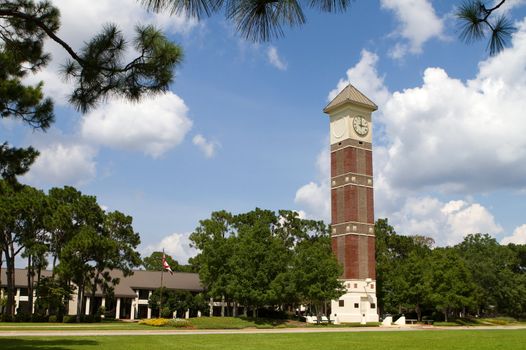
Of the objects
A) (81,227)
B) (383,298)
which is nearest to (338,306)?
(383,298)

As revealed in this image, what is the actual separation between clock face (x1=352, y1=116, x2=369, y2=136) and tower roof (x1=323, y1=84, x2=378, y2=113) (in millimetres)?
1746

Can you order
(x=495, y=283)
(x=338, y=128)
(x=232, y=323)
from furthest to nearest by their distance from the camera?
(x=495, y=283)
(x=338, y=128)
(x=232, y=323)

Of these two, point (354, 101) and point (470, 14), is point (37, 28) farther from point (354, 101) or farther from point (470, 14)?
point (354, 101)

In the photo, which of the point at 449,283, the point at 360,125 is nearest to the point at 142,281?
the point at 360,125

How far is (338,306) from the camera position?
61156 mm

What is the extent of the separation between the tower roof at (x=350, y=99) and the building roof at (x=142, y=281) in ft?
92.4

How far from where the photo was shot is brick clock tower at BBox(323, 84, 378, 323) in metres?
60.9

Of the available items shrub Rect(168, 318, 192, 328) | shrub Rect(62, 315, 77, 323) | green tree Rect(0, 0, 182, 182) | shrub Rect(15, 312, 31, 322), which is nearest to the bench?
shrub Rect(168, 318, 192, 328)

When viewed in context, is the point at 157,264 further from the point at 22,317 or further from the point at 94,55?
the point at 94,55

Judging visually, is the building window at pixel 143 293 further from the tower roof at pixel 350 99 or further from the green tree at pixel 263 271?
the tower roof at pixel 350 99

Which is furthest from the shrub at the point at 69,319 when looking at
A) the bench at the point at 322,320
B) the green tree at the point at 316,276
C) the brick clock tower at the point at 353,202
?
the brick clock tower at the point at 353,202

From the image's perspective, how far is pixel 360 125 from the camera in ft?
219

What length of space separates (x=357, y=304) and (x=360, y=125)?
21282 mm

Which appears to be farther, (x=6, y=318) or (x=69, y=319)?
(x=69, y=319)
